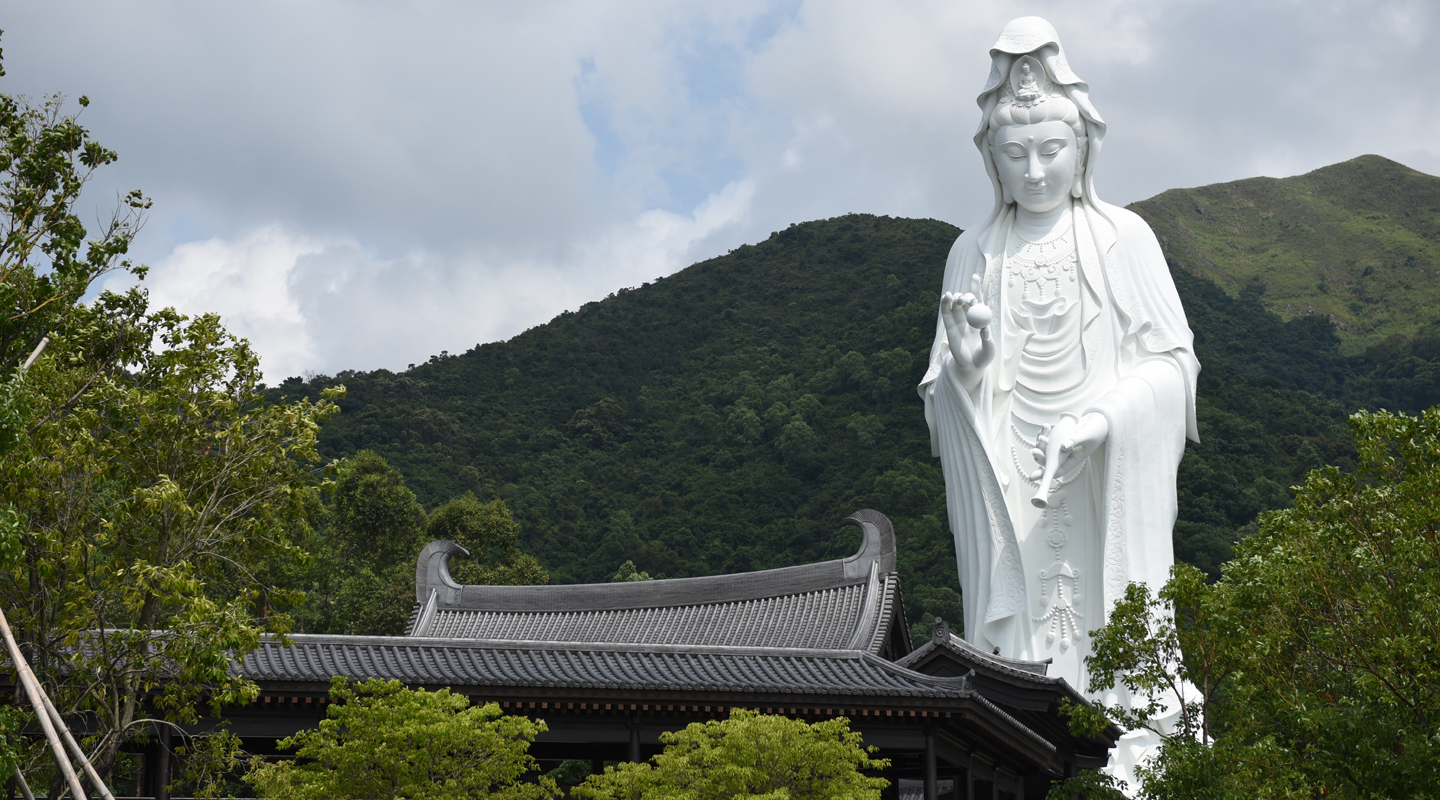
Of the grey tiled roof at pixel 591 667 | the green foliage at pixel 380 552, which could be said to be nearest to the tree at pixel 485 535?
the green foliage at pixel 380 552

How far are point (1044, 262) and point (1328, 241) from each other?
3842 cm

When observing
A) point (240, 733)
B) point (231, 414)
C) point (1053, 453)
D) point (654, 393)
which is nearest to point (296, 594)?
point (231, 414)

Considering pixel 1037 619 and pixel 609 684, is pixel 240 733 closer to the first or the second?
pixel 609 684

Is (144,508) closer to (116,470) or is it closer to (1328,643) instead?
(116,470)

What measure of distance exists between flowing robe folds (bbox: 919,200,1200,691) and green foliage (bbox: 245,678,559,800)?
7.09 meters

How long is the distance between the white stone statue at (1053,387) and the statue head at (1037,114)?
15 mm

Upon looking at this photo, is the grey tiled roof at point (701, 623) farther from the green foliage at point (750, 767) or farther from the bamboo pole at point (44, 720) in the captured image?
the bamboo pole at point (44, 720)

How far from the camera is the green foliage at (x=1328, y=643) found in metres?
7.63

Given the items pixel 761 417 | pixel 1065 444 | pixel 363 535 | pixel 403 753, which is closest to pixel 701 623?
pixel 1065 444

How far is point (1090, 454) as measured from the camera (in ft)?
47.5

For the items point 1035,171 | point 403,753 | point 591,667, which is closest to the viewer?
point 403,753

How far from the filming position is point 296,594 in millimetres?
8930

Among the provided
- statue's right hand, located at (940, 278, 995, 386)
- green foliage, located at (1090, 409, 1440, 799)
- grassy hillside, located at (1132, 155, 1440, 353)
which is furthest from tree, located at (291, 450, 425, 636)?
grassy hillside, located at (1132, 155, 1440, 353)

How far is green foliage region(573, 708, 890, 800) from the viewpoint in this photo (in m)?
9.02
